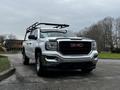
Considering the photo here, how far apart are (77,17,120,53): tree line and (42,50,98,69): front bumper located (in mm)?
85049

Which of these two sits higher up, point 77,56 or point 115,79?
point 77,56

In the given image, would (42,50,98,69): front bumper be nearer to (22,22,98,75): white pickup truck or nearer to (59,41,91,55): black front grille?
(22,22,98,75): white pickup truck

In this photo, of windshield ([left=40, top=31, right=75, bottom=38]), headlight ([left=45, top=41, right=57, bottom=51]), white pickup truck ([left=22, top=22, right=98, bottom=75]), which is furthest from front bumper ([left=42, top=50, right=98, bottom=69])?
windshield ([left=40, top=31, right=75, bottom=38])

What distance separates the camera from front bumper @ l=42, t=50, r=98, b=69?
10125mm

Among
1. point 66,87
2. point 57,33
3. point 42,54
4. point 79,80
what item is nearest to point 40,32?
point 57,33

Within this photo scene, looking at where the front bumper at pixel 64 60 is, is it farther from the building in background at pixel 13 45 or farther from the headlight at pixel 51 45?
the building in background at pixel 13 45

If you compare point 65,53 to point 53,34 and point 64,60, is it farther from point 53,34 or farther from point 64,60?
point 53,34

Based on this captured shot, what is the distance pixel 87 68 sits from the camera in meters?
10.9

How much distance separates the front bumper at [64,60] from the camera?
1012 cm

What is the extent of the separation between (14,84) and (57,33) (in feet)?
13.2

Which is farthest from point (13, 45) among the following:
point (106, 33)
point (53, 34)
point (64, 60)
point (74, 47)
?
point (64, 60)

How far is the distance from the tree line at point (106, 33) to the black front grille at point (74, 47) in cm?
8485

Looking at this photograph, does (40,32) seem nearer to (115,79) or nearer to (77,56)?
(77,56)

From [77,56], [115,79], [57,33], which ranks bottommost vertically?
[115,79]
